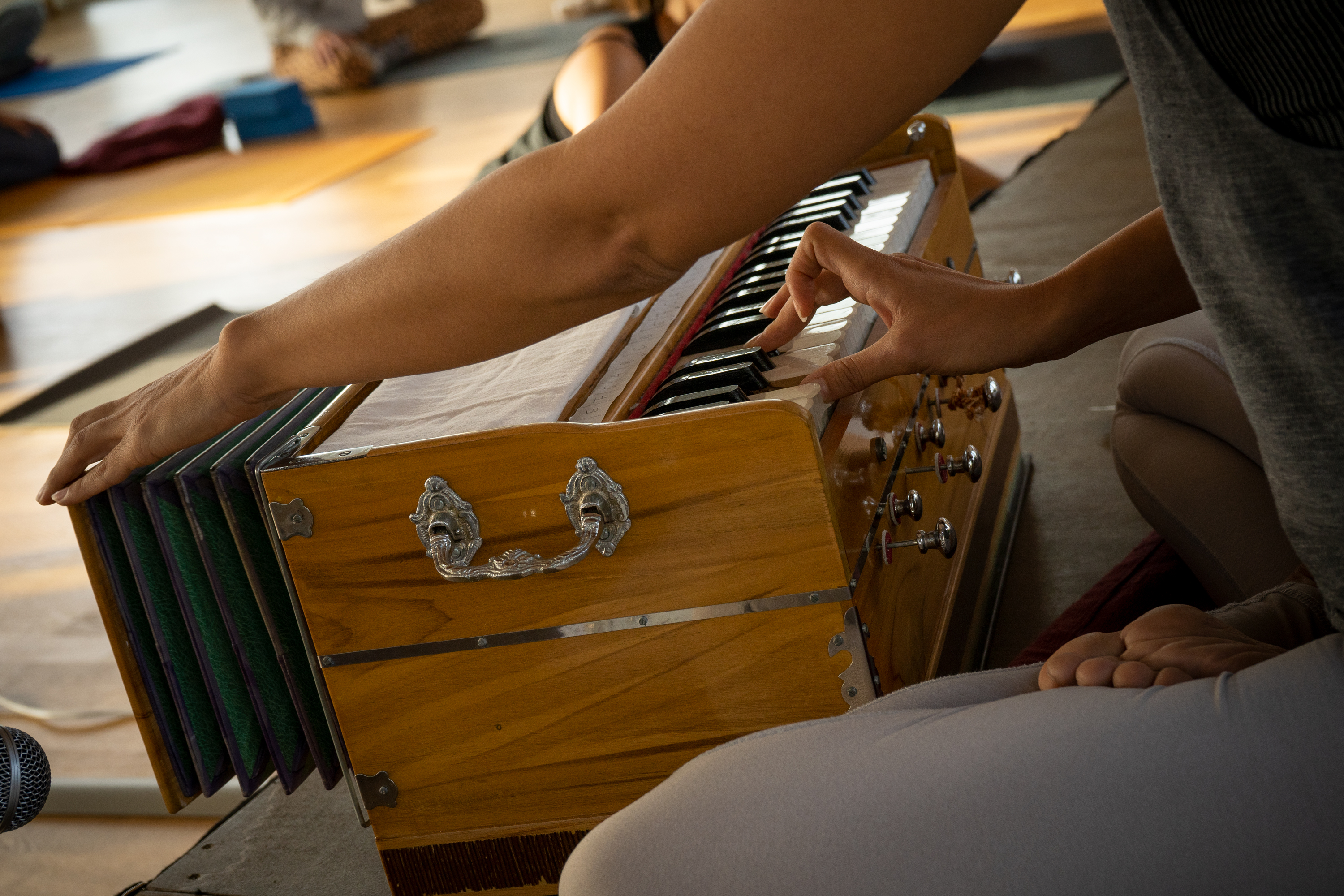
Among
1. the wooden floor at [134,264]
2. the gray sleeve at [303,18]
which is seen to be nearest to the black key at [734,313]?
the wooden floor at [134,264]

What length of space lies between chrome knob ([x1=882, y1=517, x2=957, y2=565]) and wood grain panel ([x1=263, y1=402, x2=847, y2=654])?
172 mm

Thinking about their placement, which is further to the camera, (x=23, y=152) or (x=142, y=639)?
(x=23, y=152)

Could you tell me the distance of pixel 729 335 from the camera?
1.39 metres

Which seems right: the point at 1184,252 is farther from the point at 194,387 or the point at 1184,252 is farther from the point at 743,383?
the point at 194,387

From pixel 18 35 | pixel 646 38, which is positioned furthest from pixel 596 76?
pixel 18 35

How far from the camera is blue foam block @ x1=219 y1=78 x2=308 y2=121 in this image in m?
7.21

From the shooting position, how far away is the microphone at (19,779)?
118cm

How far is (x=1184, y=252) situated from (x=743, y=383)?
1.61ft

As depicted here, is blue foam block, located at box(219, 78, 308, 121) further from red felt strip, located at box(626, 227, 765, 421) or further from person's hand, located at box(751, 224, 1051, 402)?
person's hand, located at box(751, 224, 1051, 402)

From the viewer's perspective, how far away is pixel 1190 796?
780mm

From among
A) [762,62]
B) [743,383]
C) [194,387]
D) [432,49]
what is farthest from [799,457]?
[432,49]

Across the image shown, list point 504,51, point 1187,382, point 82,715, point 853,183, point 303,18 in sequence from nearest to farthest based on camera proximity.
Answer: point 1187,382, point 853,183, point 82,715, point 303,18, point 504,51

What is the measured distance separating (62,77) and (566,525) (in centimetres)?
1110

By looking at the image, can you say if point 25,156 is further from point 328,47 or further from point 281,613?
point 281,613
